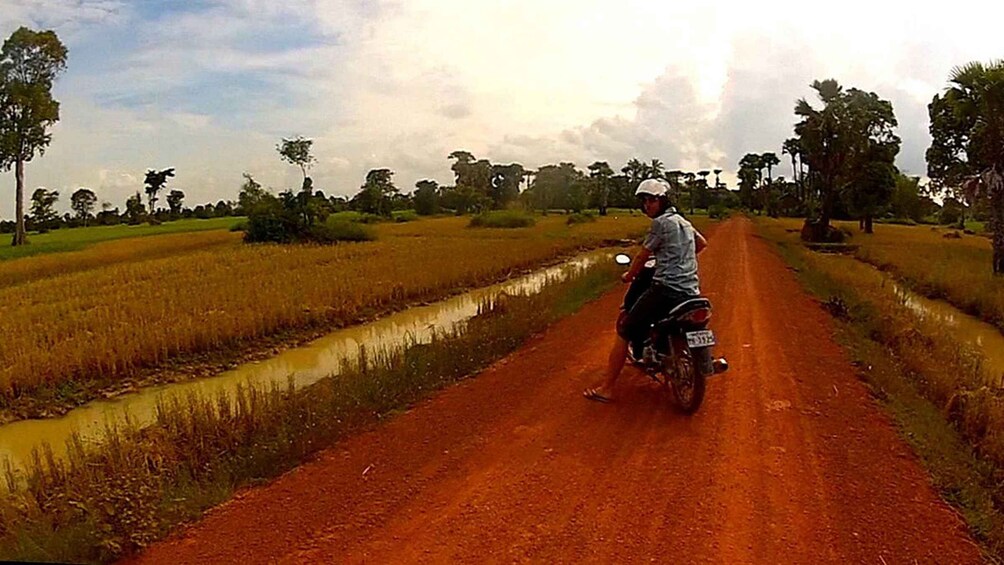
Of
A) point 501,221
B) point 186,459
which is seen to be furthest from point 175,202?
point 186,459

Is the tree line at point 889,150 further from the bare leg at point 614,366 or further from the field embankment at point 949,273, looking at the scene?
the bare leg at point 614,366

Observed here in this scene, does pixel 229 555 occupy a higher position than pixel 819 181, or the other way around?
pixel 819 181

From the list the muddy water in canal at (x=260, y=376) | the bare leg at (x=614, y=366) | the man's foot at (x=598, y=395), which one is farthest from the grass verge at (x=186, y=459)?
the bare leg at (x=614, y=366)

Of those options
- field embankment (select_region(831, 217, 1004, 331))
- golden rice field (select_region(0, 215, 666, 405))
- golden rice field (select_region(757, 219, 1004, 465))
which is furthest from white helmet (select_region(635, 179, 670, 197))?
field embankment (select_region(831, 217, 1004, 331))

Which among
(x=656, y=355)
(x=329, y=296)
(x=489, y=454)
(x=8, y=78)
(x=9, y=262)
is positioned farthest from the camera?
(x=8, y=78)

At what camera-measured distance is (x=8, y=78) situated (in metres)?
39.0

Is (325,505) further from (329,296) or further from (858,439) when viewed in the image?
(329,296)

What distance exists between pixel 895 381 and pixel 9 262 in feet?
107

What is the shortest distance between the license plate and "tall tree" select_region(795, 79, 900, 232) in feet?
119

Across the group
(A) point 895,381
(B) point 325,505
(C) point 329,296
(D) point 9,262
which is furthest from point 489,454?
(D) point 9,262

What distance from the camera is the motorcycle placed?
20.7 ft

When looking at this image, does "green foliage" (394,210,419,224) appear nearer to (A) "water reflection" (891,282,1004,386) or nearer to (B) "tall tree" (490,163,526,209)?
(B) "tall tree" (490,163,526,209)

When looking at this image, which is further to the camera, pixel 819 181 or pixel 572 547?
pixel 819 181

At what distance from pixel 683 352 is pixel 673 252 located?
876 millimetres
